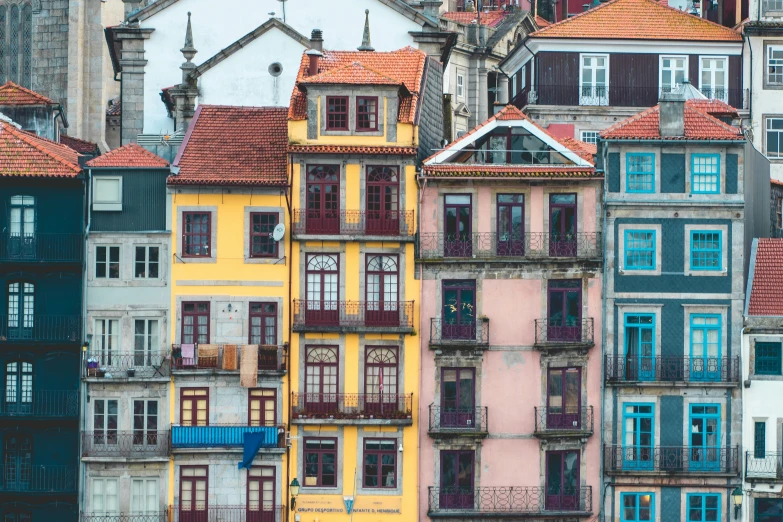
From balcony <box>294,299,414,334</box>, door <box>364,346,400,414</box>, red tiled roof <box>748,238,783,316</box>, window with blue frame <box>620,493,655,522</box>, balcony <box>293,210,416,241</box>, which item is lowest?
window with blue frame <box>620,493,655,522</box>

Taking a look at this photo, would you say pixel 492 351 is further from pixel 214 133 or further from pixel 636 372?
pixel 214 133

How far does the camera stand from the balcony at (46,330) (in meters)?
87.8

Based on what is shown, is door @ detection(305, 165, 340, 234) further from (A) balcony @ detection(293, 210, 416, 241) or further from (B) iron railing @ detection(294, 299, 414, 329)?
(B) iron railing @ detection(294, 299, 414, 329)

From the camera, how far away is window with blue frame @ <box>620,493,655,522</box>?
86.8m

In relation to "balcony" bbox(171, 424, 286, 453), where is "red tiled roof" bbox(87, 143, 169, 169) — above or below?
above

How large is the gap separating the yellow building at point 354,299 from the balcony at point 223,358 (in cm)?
55

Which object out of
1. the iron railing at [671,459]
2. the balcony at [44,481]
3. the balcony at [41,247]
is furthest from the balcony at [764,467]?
the balcony at [41,247]

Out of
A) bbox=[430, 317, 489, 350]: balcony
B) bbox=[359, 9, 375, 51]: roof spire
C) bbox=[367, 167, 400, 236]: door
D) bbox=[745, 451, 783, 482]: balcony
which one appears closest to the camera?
bbox=[745, 451, 783, 482]: balcony

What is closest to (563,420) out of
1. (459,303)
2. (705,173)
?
(459,303)

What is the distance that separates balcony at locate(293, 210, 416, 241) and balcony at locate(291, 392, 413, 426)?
586 centimetres

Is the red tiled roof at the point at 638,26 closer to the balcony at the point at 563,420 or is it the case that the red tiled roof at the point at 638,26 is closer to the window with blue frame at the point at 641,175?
the window with blue frame at the point at 641,175

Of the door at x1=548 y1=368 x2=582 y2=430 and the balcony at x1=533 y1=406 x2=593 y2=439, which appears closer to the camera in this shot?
the balcony at x1=533 y1=406 x2=593 y2=439

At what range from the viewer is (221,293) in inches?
3457

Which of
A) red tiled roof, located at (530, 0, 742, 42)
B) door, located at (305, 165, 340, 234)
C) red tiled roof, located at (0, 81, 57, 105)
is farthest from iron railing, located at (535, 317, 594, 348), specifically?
red tiled roof, located at (0, 81, 57, 105)
